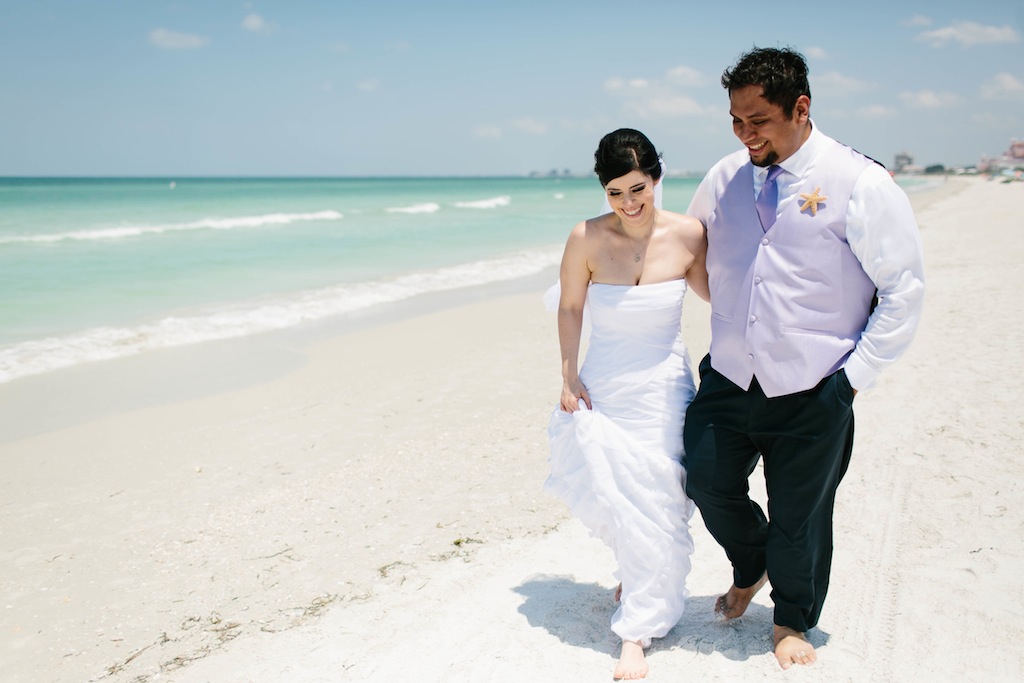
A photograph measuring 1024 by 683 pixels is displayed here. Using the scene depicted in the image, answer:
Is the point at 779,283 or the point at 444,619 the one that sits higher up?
the point at 779,283

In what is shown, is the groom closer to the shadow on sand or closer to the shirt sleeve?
the shirt sleeve

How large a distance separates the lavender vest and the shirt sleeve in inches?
2.0

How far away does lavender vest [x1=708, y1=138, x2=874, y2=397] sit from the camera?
2.64m

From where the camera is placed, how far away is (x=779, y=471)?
291 centimetres

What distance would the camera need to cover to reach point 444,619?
3.53 metres

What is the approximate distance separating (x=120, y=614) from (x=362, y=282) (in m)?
11.1

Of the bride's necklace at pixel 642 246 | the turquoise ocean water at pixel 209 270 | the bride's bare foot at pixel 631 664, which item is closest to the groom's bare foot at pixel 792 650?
the bride's bare foot at pixel 631 664

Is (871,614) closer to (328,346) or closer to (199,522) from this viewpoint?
(199,522)

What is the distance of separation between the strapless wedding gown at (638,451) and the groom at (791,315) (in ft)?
0.42

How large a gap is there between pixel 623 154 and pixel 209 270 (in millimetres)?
15520

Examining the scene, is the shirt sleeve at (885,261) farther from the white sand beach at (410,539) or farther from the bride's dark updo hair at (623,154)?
the white sand beach at (410,539)

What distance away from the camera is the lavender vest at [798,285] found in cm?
264

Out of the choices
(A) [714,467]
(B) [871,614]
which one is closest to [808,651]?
(B) [871,614]

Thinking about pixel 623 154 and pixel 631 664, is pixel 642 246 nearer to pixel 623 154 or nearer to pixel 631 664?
pixel 623 154
